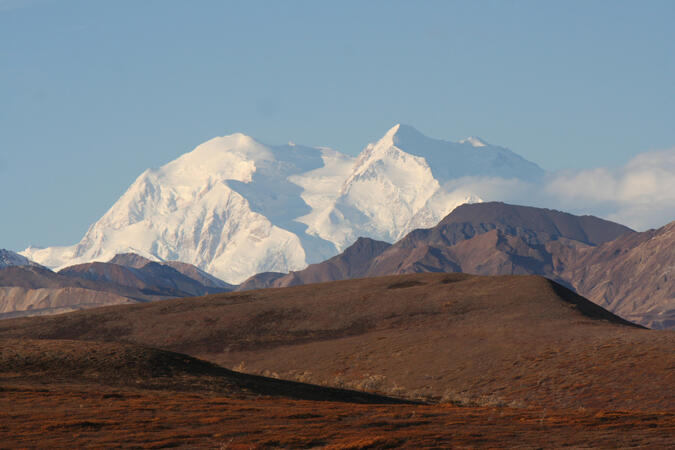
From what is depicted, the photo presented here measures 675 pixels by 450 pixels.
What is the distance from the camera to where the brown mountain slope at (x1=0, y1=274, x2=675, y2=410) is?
80.2m

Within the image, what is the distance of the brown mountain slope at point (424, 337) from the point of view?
8025 centimetres

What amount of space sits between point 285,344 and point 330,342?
6257 millimetres

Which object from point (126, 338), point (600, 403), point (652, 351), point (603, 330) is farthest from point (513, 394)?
point (126, 338)

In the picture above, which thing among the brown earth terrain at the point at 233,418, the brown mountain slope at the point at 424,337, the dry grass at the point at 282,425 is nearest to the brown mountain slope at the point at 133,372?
the brown earth terrain at the point at 233,418

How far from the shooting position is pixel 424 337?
4136 inches

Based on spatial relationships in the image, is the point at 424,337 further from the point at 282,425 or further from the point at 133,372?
the point at 282,425

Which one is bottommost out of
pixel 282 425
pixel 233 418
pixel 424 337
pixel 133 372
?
pixel 282 425

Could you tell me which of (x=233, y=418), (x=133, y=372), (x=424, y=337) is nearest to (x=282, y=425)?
(x=233, y=418)

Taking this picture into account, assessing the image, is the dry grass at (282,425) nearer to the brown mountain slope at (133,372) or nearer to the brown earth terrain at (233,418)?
the brown earth terrain at (233,418)

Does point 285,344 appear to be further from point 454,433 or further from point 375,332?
point 454,433

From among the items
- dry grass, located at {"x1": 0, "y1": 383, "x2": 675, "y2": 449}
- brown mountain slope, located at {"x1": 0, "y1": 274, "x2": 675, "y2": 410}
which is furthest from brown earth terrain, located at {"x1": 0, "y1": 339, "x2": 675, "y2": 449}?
brown mountain slope, located at {"x1": 0, "y1": 274, "x2": 675, "y2": 410}

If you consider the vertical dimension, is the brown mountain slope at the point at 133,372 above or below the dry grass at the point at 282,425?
above

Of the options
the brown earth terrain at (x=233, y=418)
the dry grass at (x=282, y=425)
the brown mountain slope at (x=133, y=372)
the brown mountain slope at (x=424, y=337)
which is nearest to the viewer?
the dry grass at (x=282, y=425)

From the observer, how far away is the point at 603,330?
98.4 m
